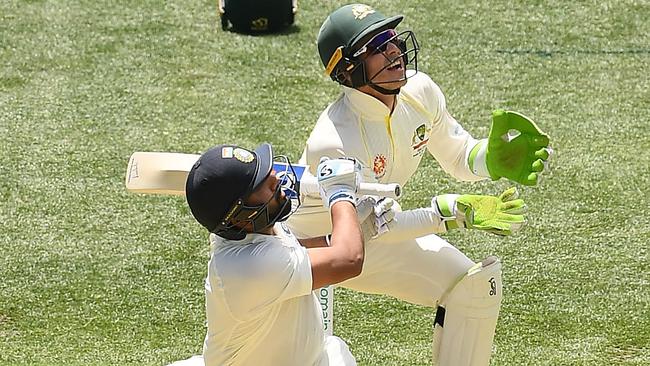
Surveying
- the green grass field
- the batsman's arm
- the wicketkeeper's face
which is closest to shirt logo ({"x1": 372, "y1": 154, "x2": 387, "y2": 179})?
the wicketkeeper's face

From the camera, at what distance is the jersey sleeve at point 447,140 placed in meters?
5.37

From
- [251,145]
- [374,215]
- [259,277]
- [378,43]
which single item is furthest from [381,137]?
[251,145]

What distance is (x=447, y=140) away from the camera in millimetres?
5449

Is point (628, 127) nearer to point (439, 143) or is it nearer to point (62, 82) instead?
point (439, 143)

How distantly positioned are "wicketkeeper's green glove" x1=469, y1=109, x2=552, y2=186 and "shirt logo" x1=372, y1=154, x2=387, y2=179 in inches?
19.8

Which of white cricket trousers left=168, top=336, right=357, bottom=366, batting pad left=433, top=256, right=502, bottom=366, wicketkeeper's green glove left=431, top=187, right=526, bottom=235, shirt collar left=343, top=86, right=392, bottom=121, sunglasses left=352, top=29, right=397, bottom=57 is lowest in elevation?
batting pad left=433, top=256, right=502, bottom=366

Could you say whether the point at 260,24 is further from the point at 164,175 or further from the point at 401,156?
the point at 164,175

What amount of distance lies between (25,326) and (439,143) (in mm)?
2516

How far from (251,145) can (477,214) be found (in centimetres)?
379

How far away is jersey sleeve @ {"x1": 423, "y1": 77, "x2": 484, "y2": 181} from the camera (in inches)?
211

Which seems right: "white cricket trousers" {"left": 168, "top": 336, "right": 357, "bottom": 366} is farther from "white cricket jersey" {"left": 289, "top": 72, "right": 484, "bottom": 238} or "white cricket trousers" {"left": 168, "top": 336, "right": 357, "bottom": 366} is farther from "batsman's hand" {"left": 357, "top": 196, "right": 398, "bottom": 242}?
"white cricket jersey" {"left": 289, "top": 72, "right": 484, "bottom": 238}

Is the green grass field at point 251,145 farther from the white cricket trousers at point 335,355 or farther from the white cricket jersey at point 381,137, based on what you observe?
the white cricket trousers at point 335,355

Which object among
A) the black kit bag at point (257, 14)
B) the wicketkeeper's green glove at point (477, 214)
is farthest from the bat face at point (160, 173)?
the black kit bag at point (257, 14)

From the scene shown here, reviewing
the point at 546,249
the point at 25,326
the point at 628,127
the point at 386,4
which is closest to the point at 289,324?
the point at 25,326
